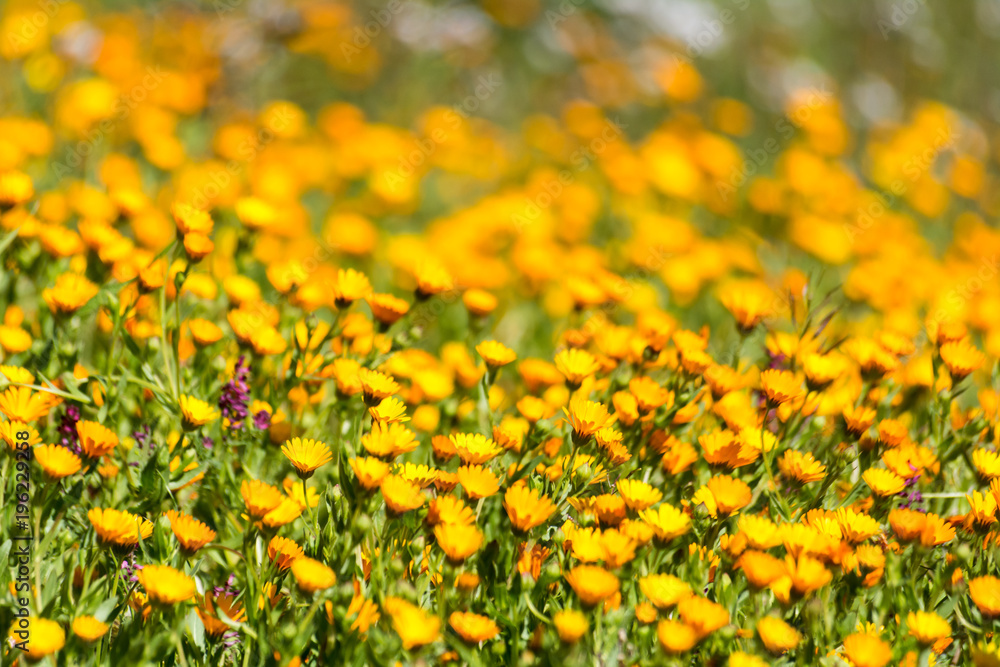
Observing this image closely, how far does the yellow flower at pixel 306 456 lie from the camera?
1.51m

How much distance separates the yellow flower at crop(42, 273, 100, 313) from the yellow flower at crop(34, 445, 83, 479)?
0.41 meters

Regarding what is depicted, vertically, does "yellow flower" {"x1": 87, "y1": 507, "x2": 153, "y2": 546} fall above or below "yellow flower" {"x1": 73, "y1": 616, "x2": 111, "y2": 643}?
above

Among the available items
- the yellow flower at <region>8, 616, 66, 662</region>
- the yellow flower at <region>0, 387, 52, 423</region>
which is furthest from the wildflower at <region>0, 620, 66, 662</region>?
the yellow flower at <region>0, 387, 52, 423</region>

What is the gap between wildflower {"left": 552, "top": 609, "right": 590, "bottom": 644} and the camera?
128 cm

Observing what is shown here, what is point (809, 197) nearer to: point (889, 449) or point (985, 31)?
point (889, 449)

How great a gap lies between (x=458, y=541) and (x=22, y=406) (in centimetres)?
73

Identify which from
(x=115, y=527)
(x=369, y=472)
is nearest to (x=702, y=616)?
(x=369, y=472)

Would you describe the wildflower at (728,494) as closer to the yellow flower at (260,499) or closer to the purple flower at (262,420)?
the yellow flower at (260,499)

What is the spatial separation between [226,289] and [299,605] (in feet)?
2.80

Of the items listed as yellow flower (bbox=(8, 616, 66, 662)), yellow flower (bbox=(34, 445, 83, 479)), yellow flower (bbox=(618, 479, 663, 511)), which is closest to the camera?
yellow flower (bbox=(8, 616, 66, 662))

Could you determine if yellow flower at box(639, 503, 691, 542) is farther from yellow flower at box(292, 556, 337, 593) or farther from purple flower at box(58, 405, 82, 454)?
purple flower at box(58, 405, 82, 454)

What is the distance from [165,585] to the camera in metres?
1.30

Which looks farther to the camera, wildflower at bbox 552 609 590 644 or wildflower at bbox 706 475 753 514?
wildflower at bbox 706 475 753 514

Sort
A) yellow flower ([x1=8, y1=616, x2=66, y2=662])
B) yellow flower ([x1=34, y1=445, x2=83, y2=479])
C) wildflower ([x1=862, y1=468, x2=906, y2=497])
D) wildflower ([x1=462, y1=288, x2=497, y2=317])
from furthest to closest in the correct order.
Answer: wildflower ([x1=462, y1=288, x2=497, y2=317]) < wildflower ([x1=862, y1=468, x2=906, y2=497]) < yellow flower ([x1=34, y1=445, x2=83, y2=479]) < yellow flower ([x1=8, y1=616, x2=66, y2=662])
